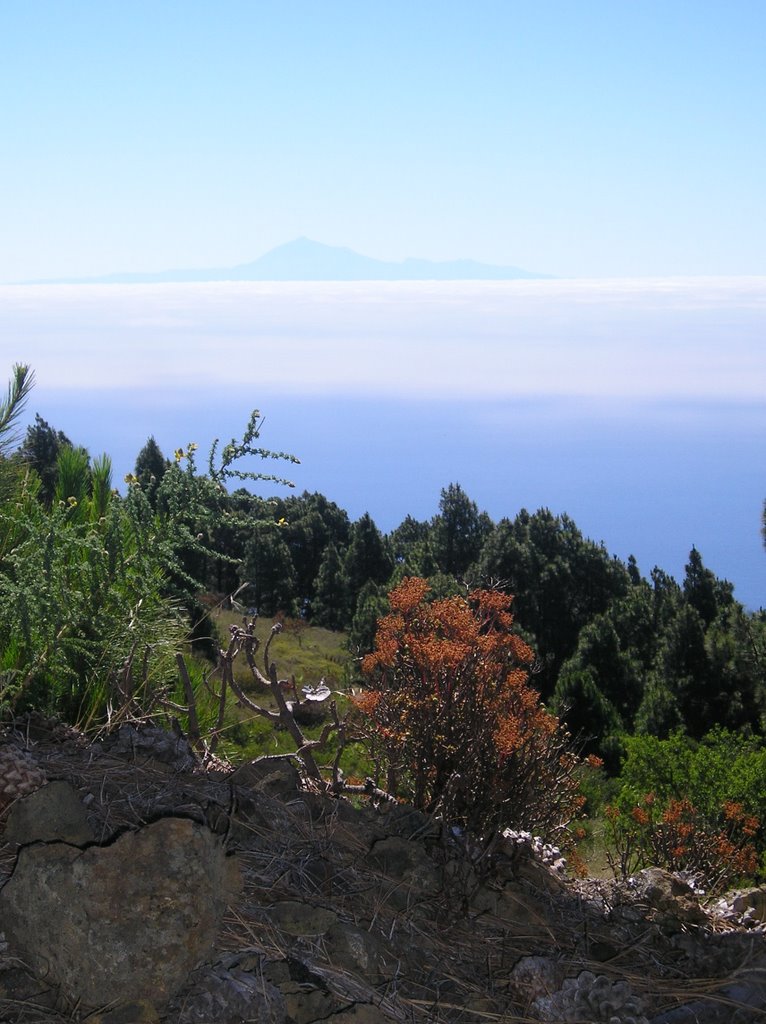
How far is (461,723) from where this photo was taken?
179 inches

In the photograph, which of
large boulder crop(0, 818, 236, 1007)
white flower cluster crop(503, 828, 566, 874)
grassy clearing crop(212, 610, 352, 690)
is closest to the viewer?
large boulder crop(0, 818, 236, 1007)

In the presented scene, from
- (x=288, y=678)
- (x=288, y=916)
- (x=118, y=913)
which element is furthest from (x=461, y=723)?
(x=118, y=913)

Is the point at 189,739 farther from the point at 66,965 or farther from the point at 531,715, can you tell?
the point at 66,965

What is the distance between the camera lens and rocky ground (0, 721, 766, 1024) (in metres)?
2.65

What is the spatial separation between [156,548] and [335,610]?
1242 inches

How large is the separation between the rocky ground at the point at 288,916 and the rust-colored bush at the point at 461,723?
341 millimetres

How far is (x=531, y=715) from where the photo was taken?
4684 mm

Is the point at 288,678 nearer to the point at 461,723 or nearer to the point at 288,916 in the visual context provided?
the point at 461,723

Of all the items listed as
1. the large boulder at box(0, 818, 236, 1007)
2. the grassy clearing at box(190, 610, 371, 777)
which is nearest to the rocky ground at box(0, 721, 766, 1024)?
the large boulder at box(0, 818, 236, 1007)

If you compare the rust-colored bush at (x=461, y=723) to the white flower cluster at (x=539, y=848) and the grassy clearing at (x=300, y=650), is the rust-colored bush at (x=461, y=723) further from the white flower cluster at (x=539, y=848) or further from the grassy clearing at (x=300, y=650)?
the grassy clearing at (x=300, y=650)

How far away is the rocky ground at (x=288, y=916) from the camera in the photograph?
2650 mm

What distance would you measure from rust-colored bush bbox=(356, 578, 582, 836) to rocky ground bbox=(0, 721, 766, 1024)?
1.12ft

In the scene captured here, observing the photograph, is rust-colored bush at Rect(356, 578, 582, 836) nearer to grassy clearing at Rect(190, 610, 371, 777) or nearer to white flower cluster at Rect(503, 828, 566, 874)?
white flower cluster at Rect(503, 828, 566, 874)

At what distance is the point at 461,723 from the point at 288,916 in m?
1.63
